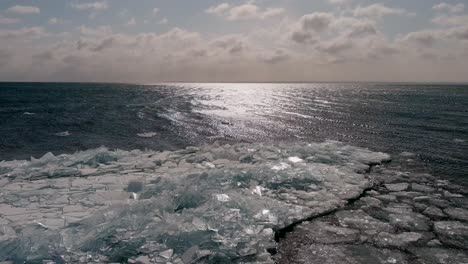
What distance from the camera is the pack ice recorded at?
5.48 meters

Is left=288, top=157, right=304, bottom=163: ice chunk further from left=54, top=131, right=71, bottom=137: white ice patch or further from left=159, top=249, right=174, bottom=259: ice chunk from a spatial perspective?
left=54, top=131, right=71, bottom=137: white ice patch

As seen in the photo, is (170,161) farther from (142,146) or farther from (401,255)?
(401,255)

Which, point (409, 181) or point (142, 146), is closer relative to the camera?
point (409, 181)

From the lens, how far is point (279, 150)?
40.5 feet

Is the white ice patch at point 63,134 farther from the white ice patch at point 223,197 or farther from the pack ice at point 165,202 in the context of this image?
the white ice patch at point 223,197

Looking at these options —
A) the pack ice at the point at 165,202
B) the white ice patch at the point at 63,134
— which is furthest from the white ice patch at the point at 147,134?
the pack ice at the point at 165,202

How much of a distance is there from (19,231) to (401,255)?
23.8 feet

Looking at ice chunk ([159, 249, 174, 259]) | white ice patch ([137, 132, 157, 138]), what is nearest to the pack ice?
ice chunk ([159, 249, 174, 259])

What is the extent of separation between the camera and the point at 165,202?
6.98m

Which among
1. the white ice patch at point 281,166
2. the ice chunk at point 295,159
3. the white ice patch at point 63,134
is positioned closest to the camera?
the white ice patch at point 281,166

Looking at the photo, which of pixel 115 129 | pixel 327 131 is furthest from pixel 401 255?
pixel 115 129

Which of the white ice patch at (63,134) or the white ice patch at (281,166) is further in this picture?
the white ice patch at (63,134)

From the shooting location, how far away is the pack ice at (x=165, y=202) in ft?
18.0

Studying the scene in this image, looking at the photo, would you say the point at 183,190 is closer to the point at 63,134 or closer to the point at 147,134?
the point at 147,134
